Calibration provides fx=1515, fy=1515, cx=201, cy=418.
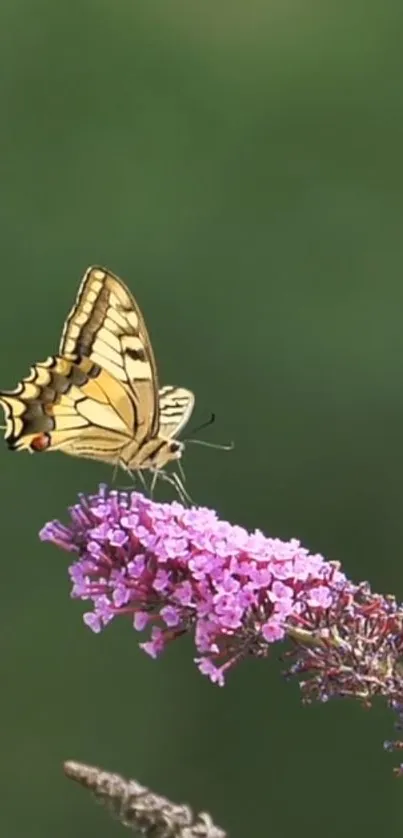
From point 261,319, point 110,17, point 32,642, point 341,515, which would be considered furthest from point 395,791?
point 110,17

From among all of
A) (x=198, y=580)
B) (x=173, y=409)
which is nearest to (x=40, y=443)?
(x=173, y=409)

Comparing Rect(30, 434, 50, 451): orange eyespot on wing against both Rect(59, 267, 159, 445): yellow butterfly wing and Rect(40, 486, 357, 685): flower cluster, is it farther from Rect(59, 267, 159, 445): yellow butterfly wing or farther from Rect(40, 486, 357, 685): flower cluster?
Rect(40, 486, 357, 685): flower cluster

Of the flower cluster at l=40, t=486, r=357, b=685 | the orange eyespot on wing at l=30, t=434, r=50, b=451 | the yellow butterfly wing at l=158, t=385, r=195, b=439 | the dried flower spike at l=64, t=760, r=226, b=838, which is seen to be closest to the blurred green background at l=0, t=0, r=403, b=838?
the yellow butterfly wing at l=158, t=385, r=195, b=439

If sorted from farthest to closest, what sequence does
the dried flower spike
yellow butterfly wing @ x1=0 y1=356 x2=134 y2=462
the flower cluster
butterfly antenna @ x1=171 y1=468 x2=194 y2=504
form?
butterfly antenna @ x1=171 y1=468 x2=194 y2=504 → yellow butterfly wing @ x1=0 y1=356 x2=134 y2=462 → the flower cluster → the dried flower spike

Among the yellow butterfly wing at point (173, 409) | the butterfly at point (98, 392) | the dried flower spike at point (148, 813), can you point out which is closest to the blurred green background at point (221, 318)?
the yellow butterfly wing at point (173, 409)

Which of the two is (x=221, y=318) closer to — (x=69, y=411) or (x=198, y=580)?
(x=69, y=411)

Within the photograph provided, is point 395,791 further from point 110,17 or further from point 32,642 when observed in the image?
point 110,17
